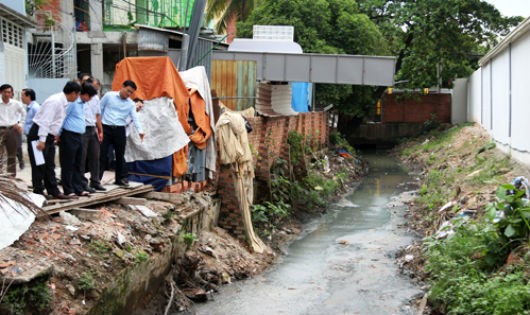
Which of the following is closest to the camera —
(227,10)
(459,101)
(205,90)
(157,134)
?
(157,134)

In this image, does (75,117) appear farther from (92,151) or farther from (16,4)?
(16,4)

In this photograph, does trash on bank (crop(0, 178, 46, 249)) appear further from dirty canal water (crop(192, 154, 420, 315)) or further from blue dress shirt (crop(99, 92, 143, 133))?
dirty canal water (crop(192, 154, 420, 315))

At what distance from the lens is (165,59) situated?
10680mm

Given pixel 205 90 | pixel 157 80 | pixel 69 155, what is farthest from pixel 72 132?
pixel 205 90

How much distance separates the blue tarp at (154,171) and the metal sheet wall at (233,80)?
4.74m

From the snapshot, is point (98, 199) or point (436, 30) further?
point (436, 30)

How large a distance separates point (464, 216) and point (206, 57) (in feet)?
18.9

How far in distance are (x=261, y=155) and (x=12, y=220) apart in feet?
29.2

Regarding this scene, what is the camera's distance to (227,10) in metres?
29.6

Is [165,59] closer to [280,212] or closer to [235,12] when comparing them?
[280,212]

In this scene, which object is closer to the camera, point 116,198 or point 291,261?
point 116,198

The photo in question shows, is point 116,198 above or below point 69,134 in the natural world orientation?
below

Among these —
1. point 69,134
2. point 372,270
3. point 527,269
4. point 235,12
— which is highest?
point 235,12

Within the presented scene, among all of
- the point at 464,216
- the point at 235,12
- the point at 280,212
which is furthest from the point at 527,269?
the point at 235,12
